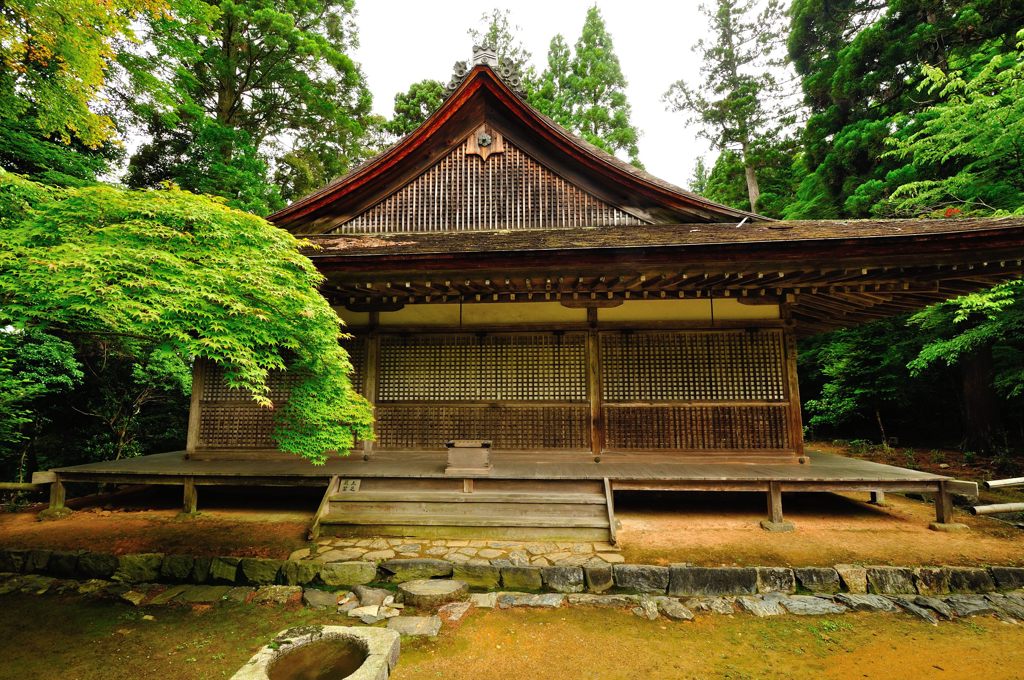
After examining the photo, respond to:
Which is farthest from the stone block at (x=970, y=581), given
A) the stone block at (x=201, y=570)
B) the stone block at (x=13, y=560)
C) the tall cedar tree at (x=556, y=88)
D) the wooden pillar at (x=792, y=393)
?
the tall cedar tree at (x=556, y=88)

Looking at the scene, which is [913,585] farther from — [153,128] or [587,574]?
[153,128]

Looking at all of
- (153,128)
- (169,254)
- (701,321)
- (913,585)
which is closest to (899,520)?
(913,585)

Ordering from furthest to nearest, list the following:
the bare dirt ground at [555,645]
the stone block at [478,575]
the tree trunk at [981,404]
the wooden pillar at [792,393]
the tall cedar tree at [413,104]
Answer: the tall cedar tree at [413,104] → the tree trunk at [981,404] → the wooden pillar at [792,393] → the stone block at [478,575] → the bare dirt ground at [555,645]

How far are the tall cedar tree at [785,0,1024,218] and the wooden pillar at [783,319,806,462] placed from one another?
22.8 feet

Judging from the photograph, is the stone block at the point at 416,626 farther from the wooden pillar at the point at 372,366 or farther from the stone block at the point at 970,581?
the stone block at the point at 970,581

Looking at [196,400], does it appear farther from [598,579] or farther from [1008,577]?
[1008,577]

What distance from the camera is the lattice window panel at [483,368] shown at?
752cm

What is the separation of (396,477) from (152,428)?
957cm

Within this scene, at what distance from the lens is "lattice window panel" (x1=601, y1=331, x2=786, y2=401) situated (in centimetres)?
728

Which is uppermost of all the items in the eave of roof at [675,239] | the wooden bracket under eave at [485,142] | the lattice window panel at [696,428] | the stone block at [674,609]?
the wooden bracket under eave at [485,142]

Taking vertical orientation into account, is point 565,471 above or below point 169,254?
below

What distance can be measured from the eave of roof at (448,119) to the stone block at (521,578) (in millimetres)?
6820

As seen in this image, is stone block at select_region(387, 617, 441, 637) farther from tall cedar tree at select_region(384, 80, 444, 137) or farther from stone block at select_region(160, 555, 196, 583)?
tall cedar tree at select_region(384, 80, 444, 137)

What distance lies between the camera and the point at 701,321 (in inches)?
292
